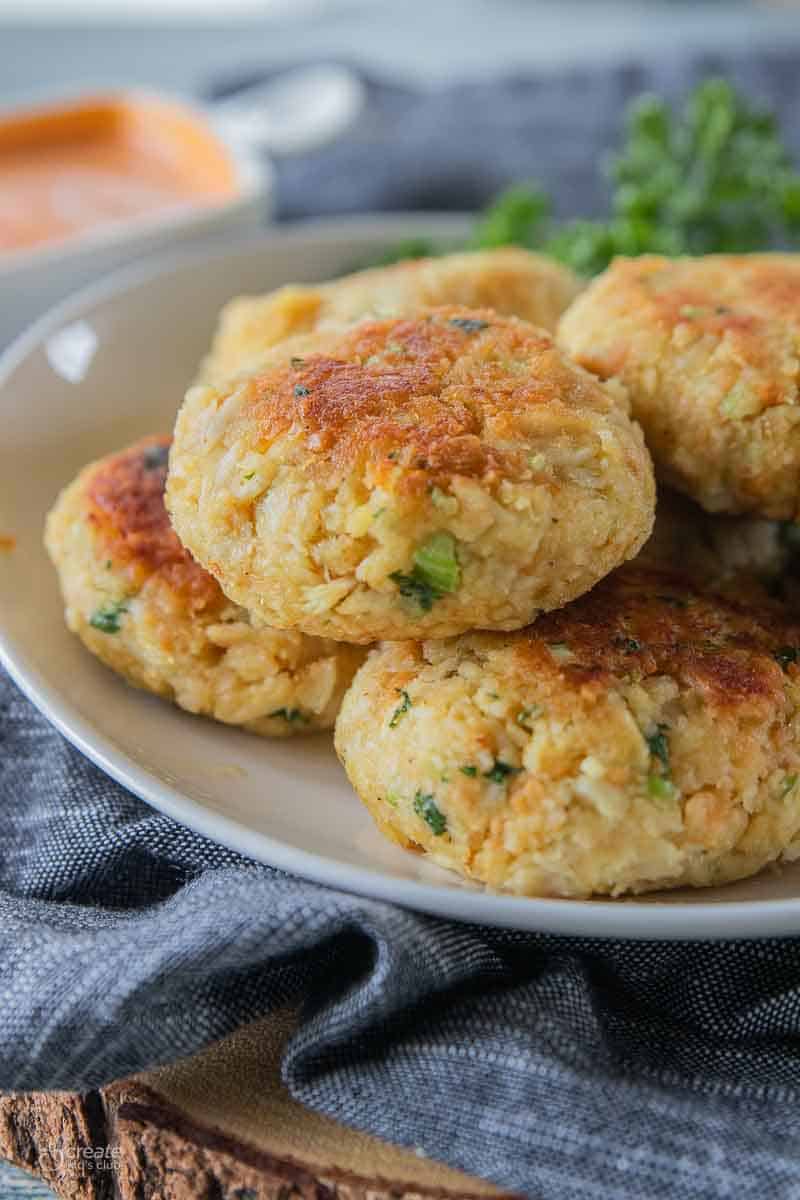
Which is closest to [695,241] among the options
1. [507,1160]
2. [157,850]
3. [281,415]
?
[281,415]

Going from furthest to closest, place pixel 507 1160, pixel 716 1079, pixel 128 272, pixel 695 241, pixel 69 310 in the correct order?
1. pixel 695 241
2. pixel 128 272
3. pixel 69 310
4. pixel 716 1079
5. pixel 507 1160

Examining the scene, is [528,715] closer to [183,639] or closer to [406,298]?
[183,639]

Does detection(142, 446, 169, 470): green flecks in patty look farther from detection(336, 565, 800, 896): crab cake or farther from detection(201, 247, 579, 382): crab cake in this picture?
detection(336, 565, 800, 896): crab cake

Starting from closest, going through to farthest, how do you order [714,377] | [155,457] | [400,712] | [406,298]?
1. [400,712]
2. [714,377]
3. [155,457]
4. [406,298]

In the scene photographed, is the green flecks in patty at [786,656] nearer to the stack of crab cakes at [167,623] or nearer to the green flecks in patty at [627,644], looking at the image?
the green flecks in patty at [627,644]

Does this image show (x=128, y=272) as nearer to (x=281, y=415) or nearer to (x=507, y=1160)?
(x=281, y=415)

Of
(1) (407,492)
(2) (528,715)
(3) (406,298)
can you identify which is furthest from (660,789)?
(3) (406,298)

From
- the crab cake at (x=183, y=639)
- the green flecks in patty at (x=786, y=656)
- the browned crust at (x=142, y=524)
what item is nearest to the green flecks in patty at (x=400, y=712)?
the crab cake at (x=183, y=639)
